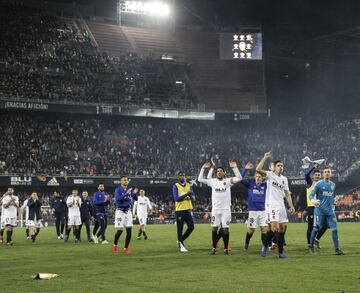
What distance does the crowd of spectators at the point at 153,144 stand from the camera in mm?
53344

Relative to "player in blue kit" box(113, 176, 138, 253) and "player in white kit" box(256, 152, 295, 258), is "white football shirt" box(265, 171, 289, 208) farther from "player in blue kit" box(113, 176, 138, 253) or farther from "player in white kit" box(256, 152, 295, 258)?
"player in blue kit" box(113, 176, 138, 253)

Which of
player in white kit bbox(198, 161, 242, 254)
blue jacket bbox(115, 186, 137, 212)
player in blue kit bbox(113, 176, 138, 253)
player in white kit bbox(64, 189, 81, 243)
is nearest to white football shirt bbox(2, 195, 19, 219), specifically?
player in white kit bbox(64, 189, 81, 243)

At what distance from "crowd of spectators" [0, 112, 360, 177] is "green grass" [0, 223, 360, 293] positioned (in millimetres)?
33442

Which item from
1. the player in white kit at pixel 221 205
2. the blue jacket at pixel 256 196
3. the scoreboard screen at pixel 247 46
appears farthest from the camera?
the scoreboard screen at pixel 247 46

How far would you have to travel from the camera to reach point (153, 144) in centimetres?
5984

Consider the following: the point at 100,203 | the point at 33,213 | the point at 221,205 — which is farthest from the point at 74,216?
the point at 221,205

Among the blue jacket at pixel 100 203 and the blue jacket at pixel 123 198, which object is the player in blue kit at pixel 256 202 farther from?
the blue jacket at pixel 100 203

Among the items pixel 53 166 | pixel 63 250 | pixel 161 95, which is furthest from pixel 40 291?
pixel 161 95

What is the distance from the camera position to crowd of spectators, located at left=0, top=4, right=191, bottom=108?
55.9 meters

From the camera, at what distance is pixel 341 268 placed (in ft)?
45.9

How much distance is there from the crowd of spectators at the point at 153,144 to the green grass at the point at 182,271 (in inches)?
1317

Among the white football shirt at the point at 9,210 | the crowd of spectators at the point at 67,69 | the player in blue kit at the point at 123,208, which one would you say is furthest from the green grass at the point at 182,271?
the crowd of spectators at the point at 67,69

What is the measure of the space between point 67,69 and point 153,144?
35.4 feet

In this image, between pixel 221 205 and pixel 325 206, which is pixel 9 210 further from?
pixel 325 206
